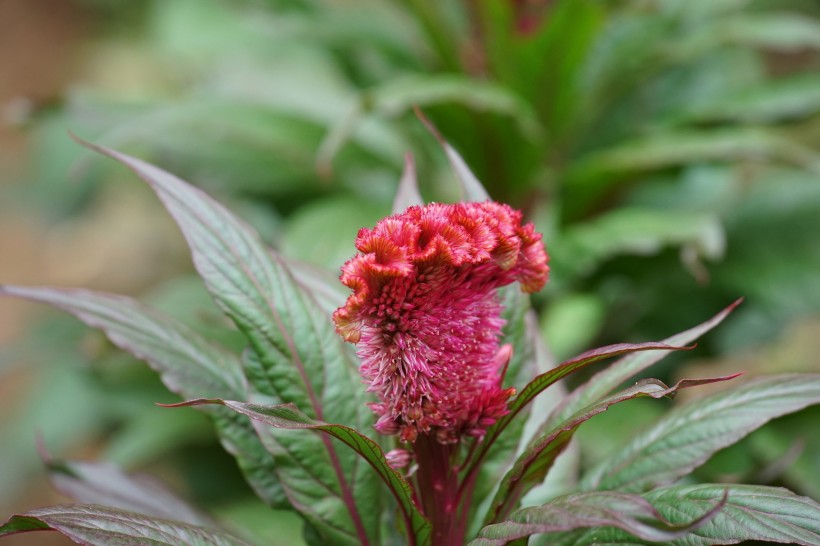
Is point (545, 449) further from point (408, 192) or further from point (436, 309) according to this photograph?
point (408, 192)

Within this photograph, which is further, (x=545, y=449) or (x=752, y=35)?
(x=752, y=35)

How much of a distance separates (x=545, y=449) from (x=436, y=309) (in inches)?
5.7

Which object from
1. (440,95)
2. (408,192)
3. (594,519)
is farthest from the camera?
(440,95)

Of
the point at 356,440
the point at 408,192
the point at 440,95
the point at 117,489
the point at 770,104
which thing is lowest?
the point at 117,489

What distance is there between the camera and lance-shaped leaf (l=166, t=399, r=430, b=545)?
50cm

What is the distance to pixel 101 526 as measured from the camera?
1.69 ft

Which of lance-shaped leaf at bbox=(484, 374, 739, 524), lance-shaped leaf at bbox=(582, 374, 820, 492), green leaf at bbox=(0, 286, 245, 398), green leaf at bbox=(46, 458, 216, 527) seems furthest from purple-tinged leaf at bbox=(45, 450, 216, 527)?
lance-shaped leaf at bbox=(582, 374, 820, 492)

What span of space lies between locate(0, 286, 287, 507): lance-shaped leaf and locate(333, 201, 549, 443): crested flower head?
157 millimetres

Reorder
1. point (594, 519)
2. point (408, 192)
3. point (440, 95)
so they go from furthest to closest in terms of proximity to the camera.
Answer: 1. point (440, 95)
2. point (408, 192)
3. point (594, 519)

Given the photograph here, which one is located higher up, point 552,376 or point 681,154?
point 681,154

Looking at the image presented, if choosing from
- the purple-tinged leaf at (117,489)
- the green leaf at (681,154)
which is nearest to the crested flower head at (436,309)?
the purple-tinged leaf at (117,489)

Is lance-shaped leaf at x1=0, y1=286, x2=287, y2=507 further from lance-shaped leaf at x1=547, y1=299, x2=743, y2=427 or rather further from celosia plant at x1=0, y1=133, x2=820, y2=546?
lance-shaped leaf at x1=547, y1=299, x2=743, y2=427

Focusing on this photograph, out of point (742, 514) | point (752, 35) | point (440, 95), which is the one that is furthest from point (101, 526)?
point (752, 35)

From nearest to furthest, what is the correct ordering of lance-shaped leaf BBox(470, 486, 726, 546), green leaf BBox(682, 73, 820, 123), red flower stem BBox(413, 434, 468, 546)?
lance-shaped leaf BBox(470, 486, 726, 546) → red flower stem BBox(413, 434, 468, 546) → green leaf BBox(682, 73, 820, 123)
